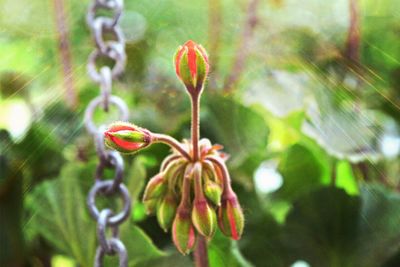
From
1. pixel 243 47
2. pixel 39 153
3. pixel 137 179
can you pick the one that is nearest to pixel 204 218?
pixel 137 179

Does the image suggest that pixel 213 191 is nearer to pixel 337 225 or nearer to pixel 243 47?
pixel 337 225

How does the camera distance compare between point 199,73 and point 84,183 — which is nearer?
point 199,73

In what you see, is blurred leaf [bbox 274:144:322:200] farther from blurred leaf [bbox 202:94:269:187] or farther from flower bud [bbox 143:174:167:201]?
flower bud [bbox 143:174:167:201]

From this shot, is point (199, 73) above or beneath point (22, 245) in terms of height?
above

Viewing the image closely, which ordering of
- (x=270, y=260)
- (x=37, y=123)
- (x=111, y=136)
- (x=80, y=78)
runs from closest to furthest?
(x=111, y=136) → (x=270, y=260) → (x=37, y=123) → (x=80, y=78)

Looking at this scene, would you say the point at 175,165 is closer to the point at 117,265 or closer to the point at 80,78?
the point at 117,265

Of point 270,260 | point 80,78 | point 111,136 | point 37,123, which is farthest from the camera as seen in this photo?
point 80,78

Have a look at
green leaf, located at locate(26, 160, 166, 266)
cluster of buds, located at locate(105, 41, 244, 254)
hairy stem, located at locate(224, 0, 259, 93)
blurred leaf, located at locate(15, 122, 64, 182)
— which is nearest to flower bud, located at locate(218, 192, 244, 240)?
cluster of buds, located at locate(105, 41, 244, 254)

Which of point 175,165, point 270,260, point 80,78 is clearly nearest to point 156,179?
point 175,165
